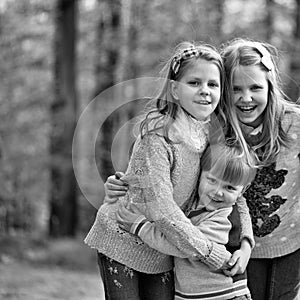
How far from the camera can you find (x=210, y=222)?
2623 mm

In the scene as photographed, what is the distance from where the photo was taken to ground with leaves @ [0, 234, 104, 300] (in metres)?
6.40

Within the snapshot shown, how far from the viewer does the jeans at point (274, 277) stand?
3102 millimetres

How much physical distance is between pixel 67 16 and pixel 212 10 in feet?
8.81

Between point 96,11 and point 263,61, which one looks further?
point 96,11

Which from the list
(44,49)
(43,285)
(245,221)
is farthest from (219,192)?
(44,49)

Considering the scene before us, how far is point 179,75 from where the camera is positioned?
2719mm

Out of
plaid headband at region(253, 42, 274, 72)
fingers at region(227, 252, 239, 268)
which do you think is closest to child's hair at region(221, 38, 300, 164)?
plaid headband at region(253, 42, 274, 72)

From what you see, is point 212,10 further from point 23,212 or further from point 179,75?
point 179,75

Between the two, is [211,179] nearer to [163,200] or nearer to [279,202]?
[163,200]

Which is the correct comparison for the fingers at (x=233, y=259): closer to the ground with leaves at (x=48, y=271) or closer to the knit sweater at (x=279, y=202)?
the knit sweater at (x=279, y=202)

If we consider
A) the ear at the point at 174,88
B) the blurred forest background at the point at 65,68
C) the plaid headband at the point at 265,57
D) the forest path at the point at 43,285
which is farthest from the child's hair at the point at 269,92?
the blurred forest background at the point at 65,68

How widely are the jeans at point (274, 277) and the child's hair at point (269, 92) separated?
20.2 inches

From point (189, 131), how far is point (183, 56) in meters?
0.32

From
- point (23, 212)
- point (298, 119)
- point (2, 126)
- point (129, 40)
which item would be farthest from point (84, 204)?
point (298, 119)
